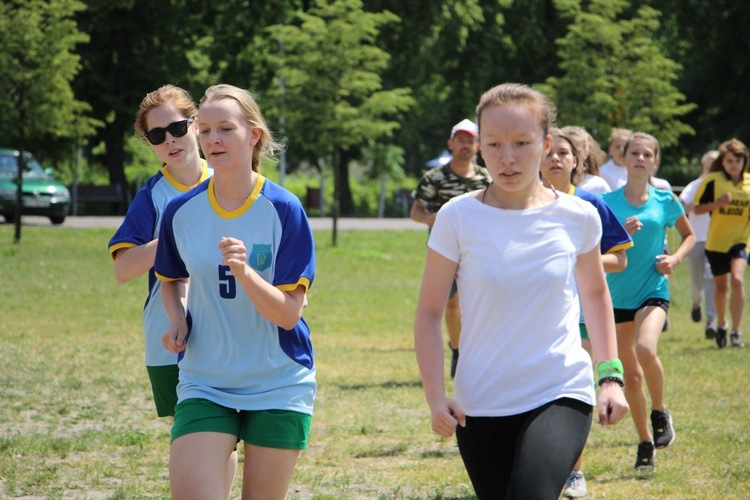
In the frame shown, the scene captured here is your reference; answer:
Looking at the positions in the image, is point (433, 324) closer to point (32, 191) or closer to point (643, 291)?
point (643, 291)

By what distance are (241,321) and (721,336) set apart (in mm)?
10570

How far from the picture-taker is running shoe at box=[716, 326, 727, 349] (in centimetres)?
1340

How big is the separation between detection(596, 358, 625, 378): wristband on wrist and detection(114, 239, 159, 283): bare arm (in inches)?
74.2

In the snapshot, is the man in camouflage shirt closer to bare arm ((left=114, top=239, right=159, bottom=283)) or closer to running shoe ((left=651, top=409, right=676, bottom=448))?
running shoe ((left=651, top=409, right=676, bottom=448))

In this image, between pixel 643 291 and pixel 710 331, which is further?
pixel 710 331

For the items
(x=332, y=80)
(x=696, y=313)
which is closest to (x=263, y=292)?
(x=696, y=313)

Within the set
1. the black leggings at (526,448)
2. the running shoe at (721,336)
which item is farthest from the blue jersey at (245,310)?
the running shoe at (721,336)

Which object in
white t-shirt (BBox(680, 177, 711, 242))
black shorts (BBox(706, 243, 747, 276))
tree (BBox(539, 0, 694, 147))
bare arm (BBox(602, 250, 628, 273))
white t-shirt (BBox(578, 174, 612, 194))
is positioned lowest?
black shorts (BBox(706, 243, 747, 276))

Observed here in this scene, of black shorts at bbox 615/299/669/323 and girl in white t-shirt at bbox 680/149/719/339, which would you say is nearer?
black shorts at bbox 615/299/669/323

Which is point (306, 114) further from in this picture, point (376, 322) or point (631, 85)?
point (376, 322)

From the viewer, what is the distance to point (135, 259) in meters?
4.65

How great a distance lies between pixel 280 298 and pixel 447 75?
38.3m

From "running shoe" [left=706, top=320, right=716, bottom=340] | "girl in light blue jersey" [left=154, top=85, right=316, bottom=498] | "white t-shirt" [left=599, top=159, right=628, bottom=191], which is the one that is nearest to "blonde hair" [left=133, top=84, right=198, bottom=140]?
"girl in light blue jersey" [left=154, top=85, right=316, bottom=498]

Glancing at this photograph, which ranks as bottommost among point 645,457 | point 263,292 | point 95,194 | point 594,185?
point 95,194
